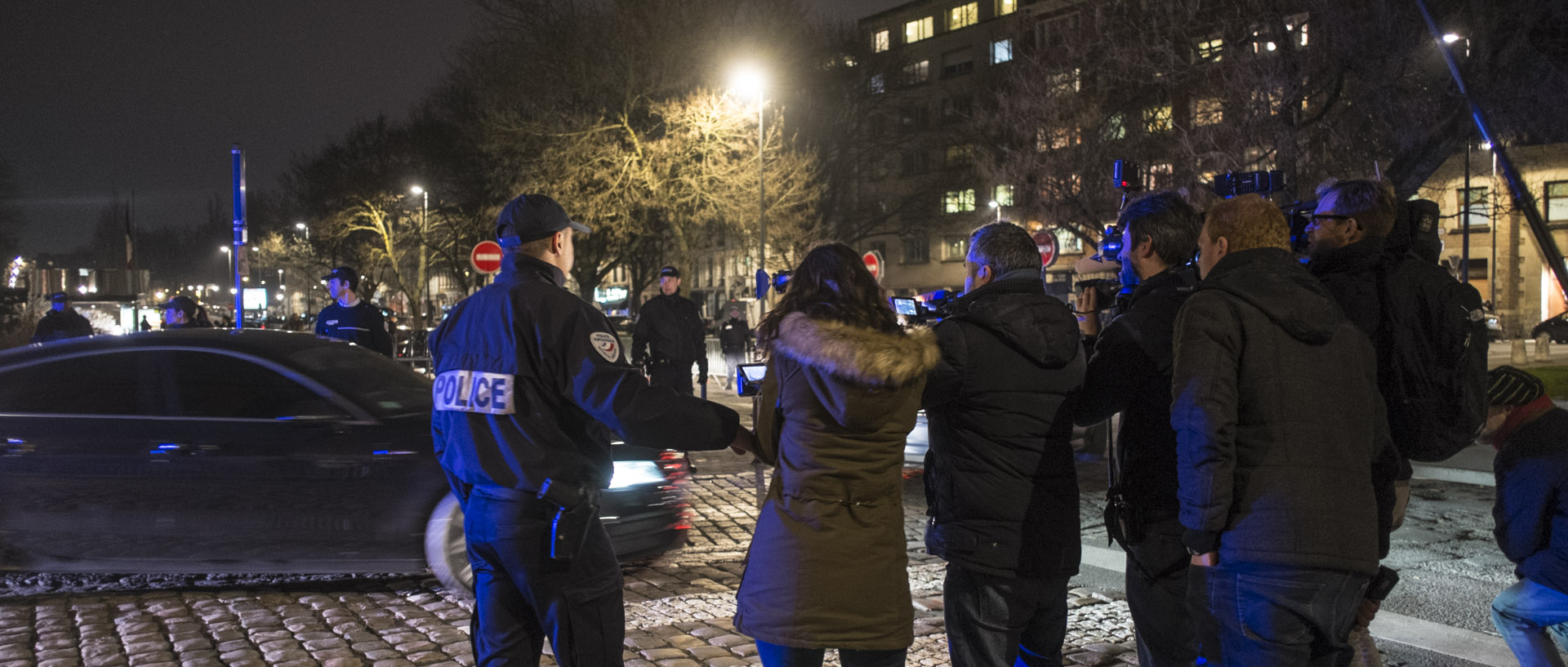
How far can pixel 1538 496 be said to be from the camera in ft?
11.0

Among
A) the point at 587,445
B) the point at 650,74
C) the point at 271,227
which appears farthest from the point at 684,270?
the point at 271,227

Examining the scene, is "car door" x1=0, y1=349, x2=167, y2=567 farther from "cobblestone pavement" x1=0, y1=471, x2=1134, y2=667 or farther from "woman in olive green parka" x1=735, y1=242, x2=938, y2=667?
"woman in olive green parka" x1=735, y1=242, x2=938, y2=667

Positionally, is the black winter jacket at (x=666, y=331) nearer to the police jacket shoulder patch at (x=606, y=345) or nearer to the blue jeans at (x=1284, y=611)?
the police jacket shoulder patch at (x=606, y=345)

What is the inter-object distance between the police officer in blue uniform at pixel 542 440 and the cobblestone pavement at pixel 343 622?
1.52m

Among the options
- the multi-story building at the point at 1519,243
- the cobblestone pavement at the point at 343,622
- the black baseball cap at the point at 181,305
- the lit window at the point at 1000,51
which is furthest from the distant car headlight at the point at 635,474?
the lit window at the point at 1000,51

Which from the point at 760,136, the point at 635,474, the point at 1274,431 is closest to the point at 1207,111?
the point at 760,136

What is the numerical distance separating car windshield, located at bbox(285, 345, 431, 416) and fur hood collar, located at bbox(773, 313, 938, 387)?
11.3 ft

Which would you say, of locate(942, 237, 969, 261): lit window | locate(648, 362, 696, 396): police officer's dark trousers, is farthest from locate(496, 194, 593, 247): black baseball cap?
locate(942, 237, 969, 261): lit window

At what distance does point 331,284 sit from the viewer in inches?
368

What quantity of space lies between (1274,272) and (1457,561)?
491cm

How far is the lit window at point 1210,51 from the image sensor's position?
851 inches

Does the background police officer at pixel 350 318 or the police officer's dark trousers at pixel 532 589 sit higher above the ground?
the background police officer at pixel 350 318

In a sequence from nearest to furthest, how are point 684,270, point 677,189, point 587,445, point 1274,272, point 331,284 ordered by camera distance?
point 1274,272
point 587,445
point 331,284
point 677,189
point 684,270

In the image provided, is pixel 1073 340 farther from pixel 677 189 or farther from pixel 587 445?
pixel 677 189
